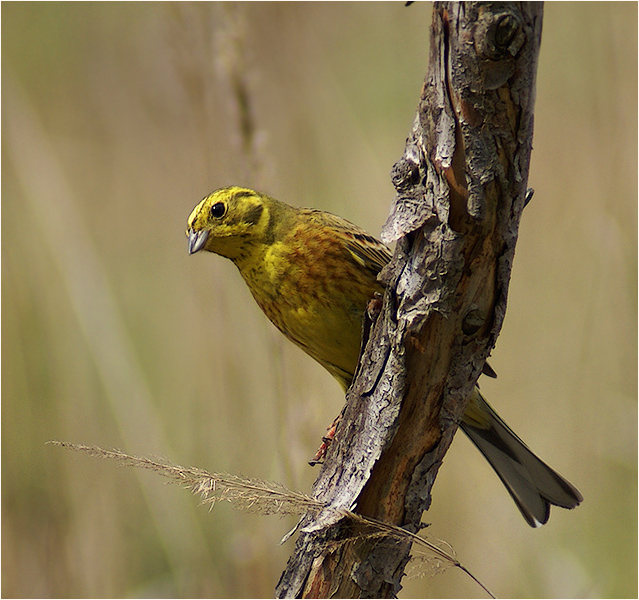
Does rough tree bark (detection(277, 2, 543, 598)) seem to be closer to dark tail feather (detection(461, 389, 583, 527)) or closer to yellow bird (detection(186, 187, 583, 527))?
yellow bird (detection(186, 187, 583, 527))

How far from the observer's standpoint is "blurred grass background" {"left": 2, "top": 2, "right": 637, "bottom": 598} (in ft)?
10.3

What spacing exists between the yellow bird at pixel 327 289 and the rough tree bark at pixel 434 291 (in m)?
0.69

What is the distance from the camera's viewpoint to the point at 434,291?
172cm

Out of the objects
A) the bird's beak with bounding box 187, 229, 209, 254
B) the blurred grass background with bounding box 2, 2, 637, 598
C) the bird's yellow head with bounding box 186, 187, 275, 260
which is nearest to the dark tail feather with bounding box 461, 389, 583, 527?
the blurred grass background with bounding box 2, 2, 637, 598

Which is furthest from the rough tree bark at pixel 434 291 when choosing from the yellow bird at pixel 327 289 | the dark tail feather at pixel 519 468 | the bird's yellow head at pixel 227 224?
the bird's yellow head at pixel 227 224

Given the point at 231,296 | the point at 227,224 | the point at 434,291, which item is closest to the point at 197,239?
the point at 227,224

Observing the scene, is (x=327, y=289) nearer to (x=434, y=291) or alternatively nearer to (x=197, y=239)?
(x=197, y=239)

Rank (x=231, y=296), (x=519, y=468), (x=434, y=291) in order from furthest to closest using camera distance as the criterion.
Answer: (x=231, y=296)
(x=519, y=468)
(x=434, y=291)

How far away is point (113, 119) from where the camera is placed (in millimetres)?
4457

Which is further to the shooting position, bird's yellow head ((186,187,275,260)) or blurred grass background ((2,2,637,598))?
blurred grass background ((2,2,637,598))

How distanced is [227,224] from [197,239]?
0.13 metres

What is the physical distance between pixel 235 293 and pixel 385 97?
1603mm

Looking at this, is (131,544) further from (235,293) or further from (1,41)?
(1,41)

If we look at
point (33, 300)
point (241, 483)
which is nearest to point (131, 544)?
point (33, 300)
